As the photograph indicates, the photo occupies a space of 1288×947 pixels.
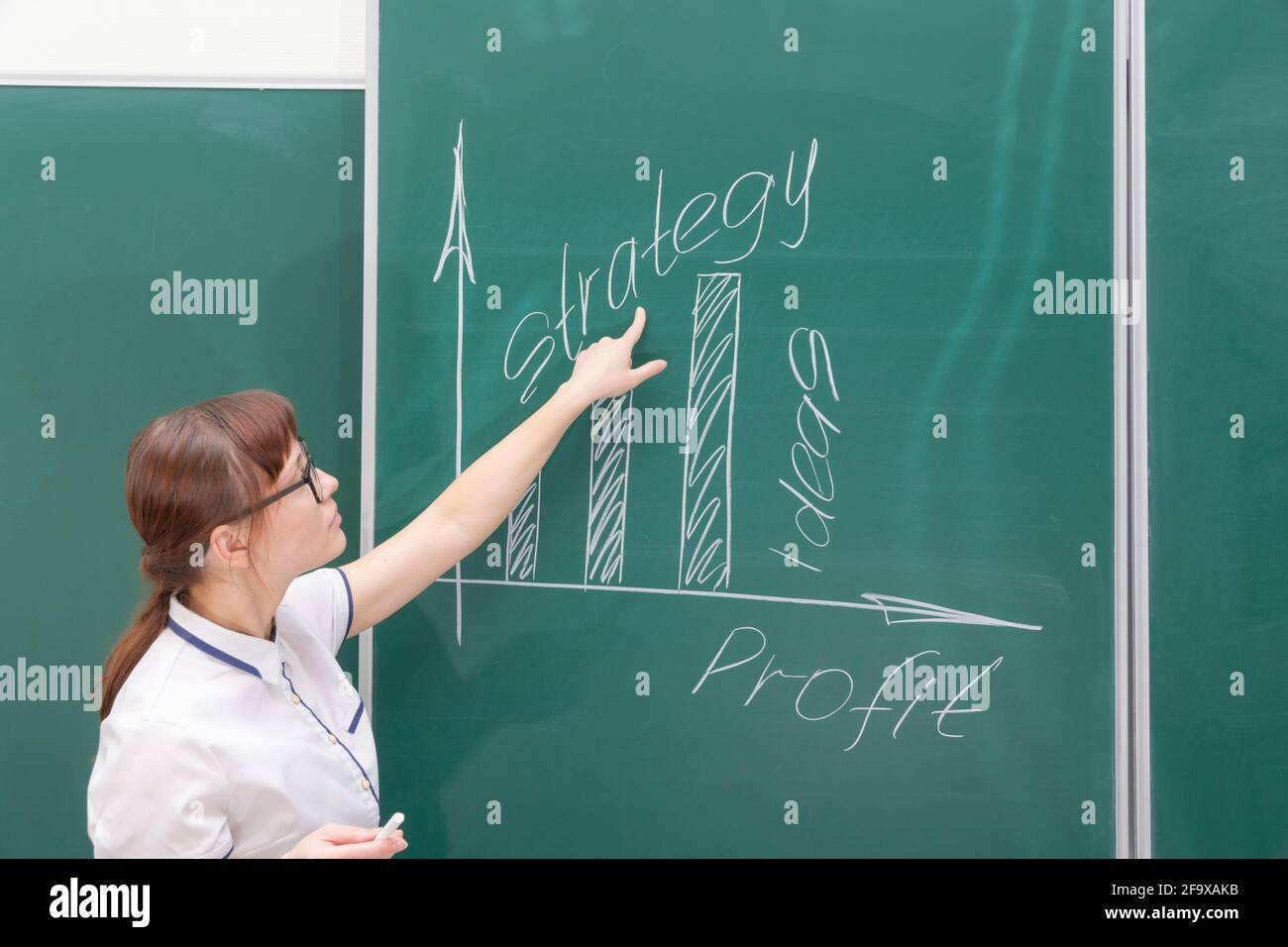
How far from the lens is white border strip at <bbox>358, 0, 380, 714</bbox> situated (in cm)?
131

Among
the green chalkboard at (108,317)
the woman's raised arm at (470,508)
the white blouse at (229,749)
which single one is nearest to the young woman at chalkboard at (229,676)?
the white blouse at (229,749)

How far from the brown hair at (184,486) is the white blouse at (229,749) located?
27mm

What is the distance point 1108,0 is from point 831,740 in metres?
1.19

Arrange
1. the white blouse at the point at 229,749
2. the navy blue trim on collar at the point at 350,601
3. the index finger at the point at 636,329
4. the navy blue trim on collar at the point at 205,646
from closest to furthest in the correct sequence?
the white blouse at the point at 229,749 < the navy blue trim on collar at the point at 205,646 < the navy blue trim on collar at the point at 350,601 < the index finger at the point at 636,329

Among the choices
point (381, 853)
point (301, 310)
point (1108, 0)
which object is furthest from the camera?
point (301, 310)

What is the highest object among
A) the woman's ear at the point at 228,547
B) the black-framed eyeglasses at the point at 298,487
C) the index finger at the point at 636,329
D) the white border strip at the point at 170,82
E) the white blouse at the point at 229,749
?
the white border strip at the point at 170,82

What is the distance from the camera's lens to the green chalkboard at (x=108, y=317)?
1421mm

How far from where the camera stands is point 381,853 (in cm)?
98

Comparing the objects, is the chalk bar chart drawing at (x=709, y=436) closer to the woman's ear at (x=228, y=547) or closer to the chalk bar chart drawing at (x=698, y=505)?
the chalk bar chart drawing at (x=698, y=505)

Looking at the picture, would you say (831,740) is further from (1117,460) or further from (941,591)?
(1117,460)

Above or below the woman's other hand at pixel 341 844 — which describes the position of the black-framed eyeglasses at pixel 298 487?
above

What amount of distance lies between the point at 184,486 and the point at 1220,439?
1.44 metres

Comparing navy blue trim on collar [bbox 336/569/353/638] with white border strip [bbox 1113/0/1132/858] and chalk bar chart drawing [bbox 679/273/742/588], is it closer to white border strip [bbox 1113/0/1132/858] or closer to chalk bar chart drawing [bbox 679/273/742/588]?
chalk bar chart drawing [bbox 679/273/742/588]
